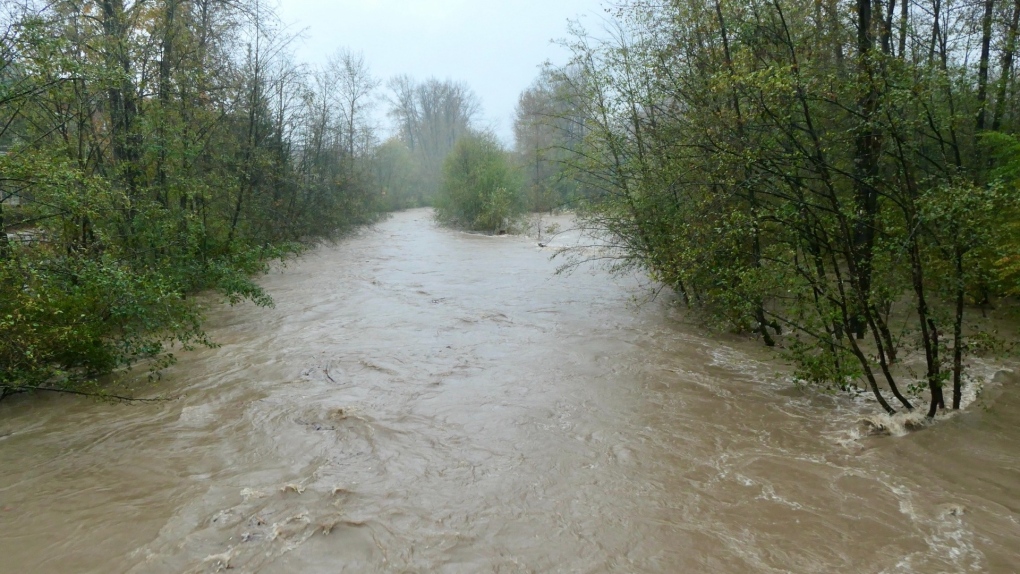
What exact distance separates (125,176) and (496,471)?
852cm

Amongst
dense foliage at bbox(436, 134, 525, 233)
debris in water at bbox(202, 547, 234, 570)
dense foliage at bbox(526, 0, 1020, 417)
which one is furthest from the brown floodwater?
dense foliage at bbox(436, 134, 525, 233)

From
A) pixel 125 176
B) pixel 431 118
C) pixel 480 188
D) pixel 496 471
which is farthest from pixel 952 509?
pixel 431 118

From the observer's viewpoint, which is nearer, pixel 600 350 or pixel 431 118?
pixel 600 350

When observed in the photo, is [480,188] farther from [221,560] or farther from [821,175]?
[221,560]

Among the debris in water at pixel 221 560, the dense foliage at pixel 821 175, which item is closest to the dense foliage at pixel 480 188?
the dense foliage at pixel 821 175

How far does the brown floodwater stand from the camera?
12.6 feet

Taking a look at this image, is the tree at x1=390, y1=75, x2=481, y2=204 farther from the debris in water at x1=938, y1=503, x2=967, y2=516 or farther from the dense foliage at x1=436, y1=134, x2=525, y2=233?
the debris in water at x1=938, y1=503, x2=967, y2=516

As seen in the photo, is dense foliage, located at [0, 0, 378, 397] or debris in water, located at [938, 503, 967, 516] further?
dense foliage, located at [0, 0, 378, 397]

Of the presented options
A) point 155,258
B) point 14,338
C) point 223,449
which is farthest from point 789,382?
point 155,258

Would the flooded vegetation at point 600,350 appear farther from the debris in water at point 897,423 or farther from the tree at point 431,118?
the tree at point 431,118

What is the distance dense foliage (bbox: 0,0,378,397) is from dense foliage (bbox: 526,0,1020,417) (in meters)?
6.41

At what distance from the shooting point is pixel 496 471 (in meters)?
5.00

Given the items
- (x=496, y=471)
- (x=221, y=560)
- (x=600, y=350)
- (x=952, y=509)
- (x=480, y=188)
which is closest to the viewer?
(x=221, y=560)

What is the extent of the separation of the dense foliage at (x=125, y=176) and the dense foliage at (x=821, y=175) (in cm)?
641
